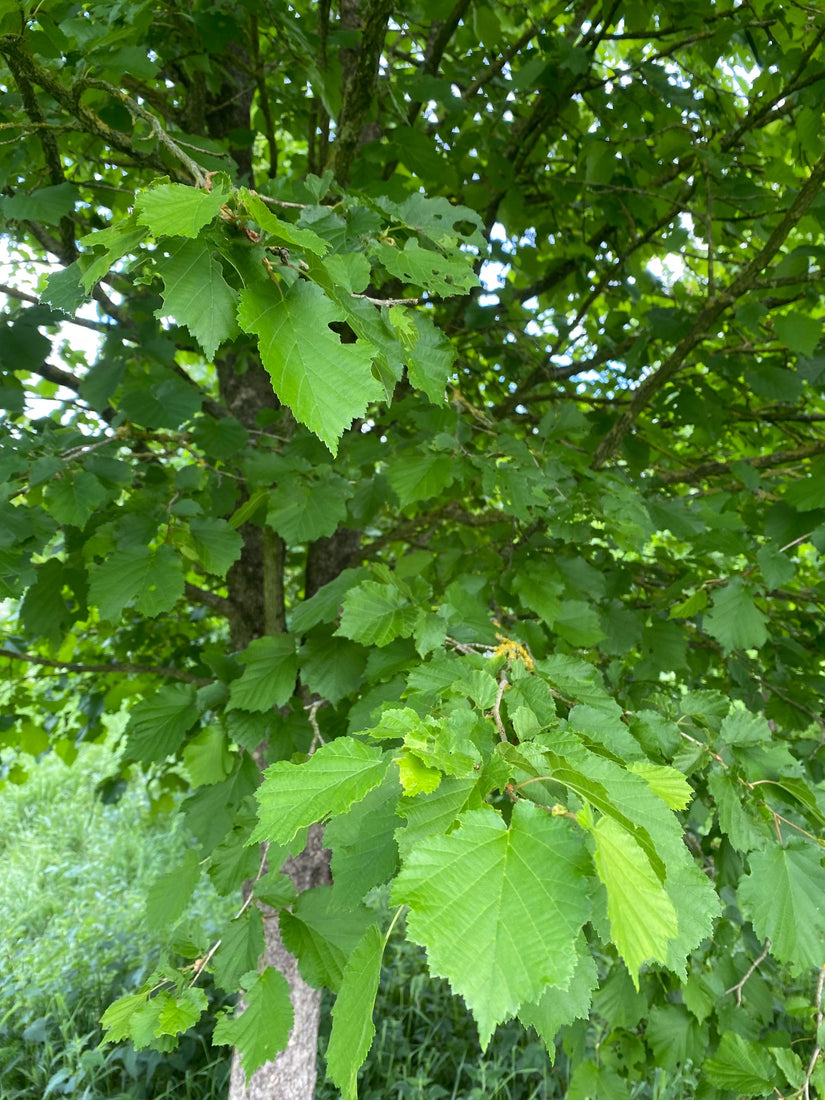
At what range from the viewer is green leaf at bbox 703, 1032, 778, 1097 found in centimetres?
121

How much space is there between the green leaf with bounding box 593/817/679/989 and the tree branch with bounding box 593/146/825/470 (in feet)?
5.34

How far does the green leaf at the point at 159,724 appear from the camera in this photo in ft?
5.58

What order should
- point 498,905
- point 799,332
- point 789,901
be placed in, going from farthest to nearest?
point 799,332 → point 789,901 → point 498,905

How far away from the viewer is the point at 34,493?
1.84 m

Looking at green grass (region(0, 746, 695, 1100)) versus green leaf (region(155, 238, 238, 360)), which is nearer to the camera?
green leaf (region(155, 238, 238, 360))

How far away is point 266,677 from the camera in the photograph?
1.61m

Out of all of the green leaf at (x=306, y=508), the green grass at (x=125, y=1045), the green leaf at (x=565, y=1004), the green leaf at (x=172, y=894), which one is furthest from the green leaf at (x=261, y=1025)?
the green grass at (x=125, y=1045)

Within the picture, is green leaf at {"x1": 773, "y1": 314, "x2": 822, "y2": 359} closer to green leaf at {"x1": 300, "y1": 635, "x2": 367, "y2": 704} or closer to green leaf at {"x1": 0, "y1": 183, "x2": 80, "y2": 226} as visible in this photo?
green leaf at {"x1": 300, "y1": 635, "x2": 367, "y2": 704}

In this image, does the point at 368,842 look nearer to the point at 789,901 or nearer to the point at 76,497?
the point at 789,901

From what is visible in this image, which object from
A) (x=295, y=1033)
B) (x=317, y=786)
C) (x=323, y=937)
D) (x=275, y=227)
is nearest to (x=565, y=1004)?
(x=317, y=786)

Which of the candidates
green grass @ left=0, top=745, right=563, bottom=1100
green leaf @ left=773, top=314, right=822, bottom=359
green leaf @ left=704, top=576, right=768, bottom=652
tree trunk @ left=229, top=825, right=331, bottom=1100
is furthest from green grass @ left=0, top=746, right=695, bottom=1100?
green leaf @ left=773, top=314, right=822, bottom=359

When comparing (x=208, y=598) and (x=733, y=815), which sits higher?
(x=733, y=815)

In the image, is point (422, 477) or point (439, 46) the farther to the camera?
point (439, 46)

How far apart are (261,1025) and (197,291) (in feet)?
3.40
